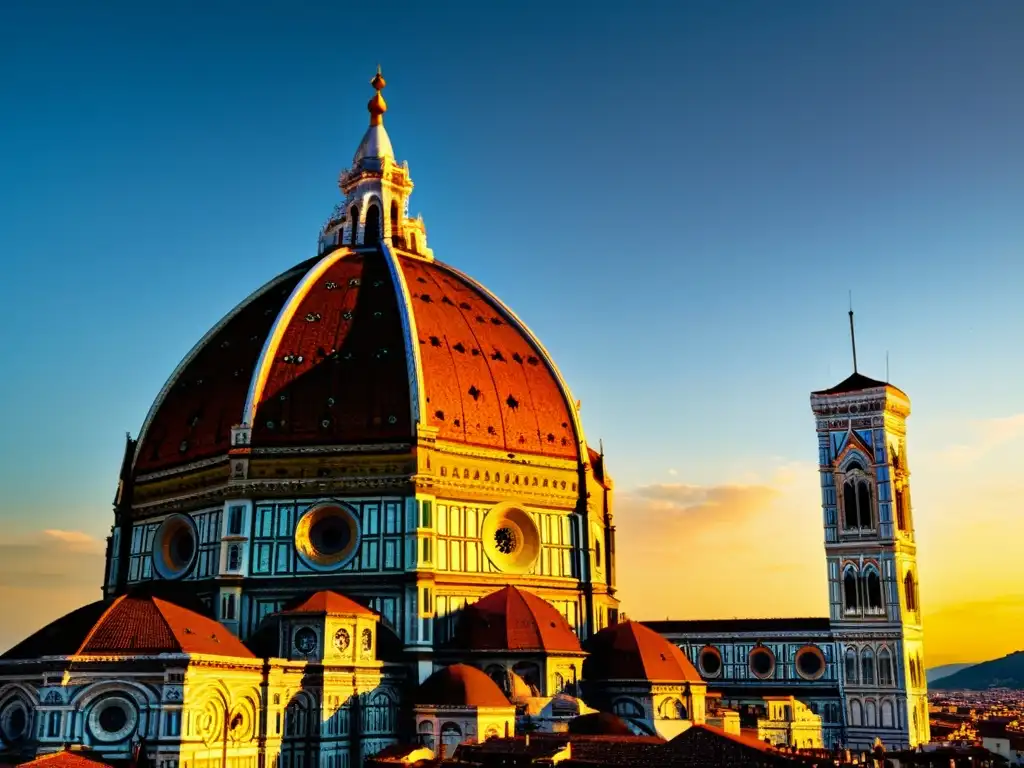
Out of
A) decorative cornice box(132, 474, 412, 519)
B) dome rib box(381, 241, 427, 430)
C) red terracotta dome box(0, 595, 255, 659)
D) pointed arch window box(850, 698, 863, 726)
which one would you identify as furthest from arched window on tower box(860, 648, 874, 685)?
red terracotta dome box(0, 595, 255, 659)

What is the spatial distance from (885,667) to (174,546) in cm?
3863

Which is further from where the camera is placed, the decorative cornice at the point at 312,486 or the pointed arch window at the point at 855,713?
the pointed arch window at the point at 855,713

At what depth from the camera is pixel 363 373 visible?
190 ft

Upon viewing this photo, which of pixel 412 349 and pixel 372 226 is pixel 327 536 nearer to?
pixel 412 349

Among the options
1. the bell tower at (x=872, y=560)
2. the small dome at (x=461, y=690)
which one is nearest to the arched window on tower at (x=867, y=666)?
the bell tower at (x=872, y=560)

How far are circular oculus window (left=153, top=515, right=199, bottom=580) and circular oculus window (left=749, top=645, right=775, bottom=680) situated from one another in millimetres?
32646

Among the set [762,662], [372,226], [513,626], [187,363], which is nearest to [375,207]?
[372,226]

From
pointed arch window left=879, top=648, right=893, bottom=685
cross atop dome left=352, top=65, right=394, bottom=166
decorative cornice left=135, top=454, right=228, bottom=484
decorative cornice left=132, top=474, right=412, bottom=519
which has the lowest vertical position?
pointed arch window left=879, top=648, right=893, bottom=685

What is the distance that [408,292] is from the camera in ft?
200

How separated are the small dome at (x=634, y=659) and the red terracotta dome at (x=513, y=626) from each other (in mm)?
1224

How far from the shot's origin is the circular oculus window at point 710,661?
69.6 m

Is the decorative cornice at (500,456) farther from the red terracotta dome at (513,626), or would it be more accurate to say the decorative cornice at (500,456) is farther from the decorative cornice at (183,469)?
the decorative cornice at (183,469)

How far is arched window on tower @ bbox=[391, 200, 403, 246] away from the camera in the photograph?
2746 inches

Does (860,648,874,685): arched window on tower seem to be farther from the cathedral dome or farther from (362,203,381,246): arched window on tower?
(362,203,381,246): arched window on tower
